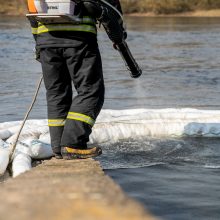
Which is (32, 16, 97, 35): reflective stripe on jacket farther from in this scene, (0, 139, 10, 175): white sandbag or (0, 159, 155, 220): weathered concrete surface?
(0, 159, 155, 220): weathered concrete surface

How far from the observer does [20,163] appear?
5355 mm

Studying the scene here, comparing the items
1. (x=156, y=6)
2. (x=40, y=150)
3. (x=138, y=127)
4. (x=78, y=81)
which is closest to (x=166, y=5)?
(x=156, y=6)

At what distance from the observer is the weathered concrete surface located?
93.5 inches

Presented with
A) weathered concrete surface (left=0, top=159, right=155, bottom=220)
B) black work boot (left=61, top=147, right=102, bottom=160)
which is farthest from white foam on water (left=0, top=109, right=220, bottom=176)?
weathered concrete surface (left=0, top=159, right=155, bottom=220)

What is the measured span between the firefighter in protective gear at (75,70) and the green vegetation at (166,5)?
175ft

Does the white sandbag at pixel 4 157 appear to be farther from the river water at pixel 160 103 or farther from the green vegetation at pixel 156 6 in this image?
the green vegetation at pixel 156 6

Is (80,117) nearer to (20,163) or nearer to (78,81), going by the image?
(78,81)

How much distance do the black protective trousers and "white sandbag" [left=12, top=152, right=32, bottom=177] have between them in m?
0.44

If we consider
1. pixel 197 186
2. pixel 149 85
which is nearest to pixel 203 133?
pixel 197 186

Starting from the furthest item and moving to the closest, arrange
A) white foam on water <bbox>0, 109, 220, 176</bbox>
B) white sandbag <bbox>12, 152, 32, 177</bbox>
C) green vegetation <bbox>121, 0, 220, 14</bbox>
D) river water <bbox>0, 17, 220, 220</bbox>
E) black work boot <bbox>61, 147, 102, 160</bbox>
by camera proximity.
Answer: green vegetation <bbox>121, 0, 220, 14</bbox>
white foam on water <bbox>0, 109, 220, 176</bbox>
white sandbag <bbox>12, 152, 32, 177</bbox>
black work boot <bbox>61, 147, 102, 160</bbox>
river water <bbox>0, 17, 220, 220</bbox>

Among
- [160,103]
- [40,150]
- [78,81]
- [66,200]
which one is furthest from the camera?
[160,103]

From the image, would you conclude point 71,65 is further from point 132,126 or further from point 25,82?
point 25,82

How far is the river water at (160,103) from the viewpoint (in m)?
4.81

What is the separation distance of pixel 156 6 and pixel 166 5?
1237mm
